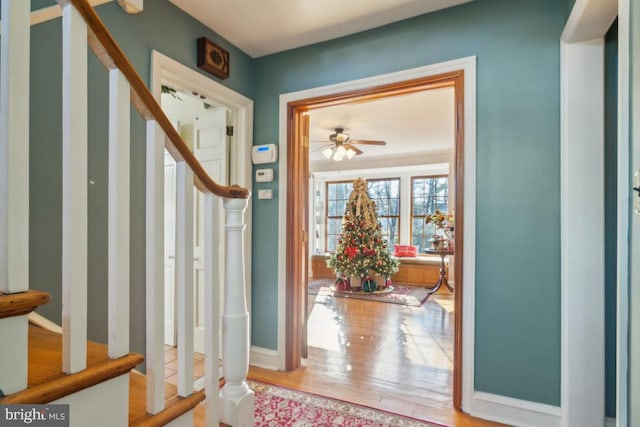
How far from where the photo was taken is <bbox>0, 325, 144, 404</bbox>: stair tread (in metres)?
0.68

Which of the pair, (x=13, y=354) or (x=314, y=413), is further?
(x=314, y=413)

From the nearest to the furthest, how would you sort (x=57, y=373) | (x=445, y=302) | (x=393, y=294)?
1. (x=57, y=373)
2. (x=445, y=302)
3. (x=393, y=294)

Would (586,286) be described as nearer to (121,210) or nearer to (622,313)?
(622,313)

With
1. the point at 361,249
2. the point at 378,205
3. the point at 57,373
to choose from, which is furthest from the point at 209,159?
the point at 378,205

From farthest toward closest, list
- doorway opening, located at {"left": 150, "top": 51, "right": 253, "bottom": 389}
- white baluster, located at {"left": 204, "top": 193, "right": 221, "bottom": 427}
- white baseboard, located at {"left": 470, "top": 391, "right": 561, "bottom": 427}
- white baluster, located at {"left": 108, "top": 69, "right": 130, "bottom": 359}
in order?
doorway opening, located at {"left": 150, "top": 51, "right": 253, "bottom": 389}
white baseboard, located at {"left": 470, "top": 391, "right": 561, "bottom": 427}
white baluster, located at {"left": 204, "top": 193, "right": 221, "bottom": 427}
white baluster, located at {"left": 108, "top": 69, "right": 130, "bottom": 359}

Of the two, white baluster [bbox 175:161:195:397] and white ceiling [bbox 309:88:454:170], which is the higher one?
white ceiling [bbox 309:88:454:170]

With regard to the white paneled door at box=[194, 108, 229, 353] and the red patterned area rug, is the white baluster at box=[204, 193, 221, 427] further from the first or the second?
the white paneled door at box=[194, 108, 229, 353]

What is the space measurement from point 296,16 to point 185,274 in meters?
1.94

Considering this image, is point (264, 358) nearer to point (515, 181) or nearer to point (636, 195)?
point (515, 181)

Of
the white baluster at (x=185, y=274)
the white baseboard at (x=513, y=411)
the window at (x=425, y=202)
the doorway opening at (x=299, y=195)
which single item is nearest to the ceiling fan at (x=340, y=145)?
the doorway opening at (x=299, y=195)

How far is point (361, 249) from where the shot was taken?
5.84 meters

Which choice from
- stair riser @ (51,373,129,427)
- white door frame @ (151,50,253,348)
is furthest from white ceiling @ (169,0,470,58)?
stair riser @ (51,373,129,427)

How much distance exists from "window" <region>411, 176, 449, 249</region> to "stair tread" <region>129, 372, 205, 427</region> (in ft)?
22.0

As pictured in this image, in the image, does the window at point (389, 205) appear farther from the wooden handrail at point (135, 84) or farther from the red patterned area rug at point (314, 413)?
the wooden handrail at point (135, 84)
